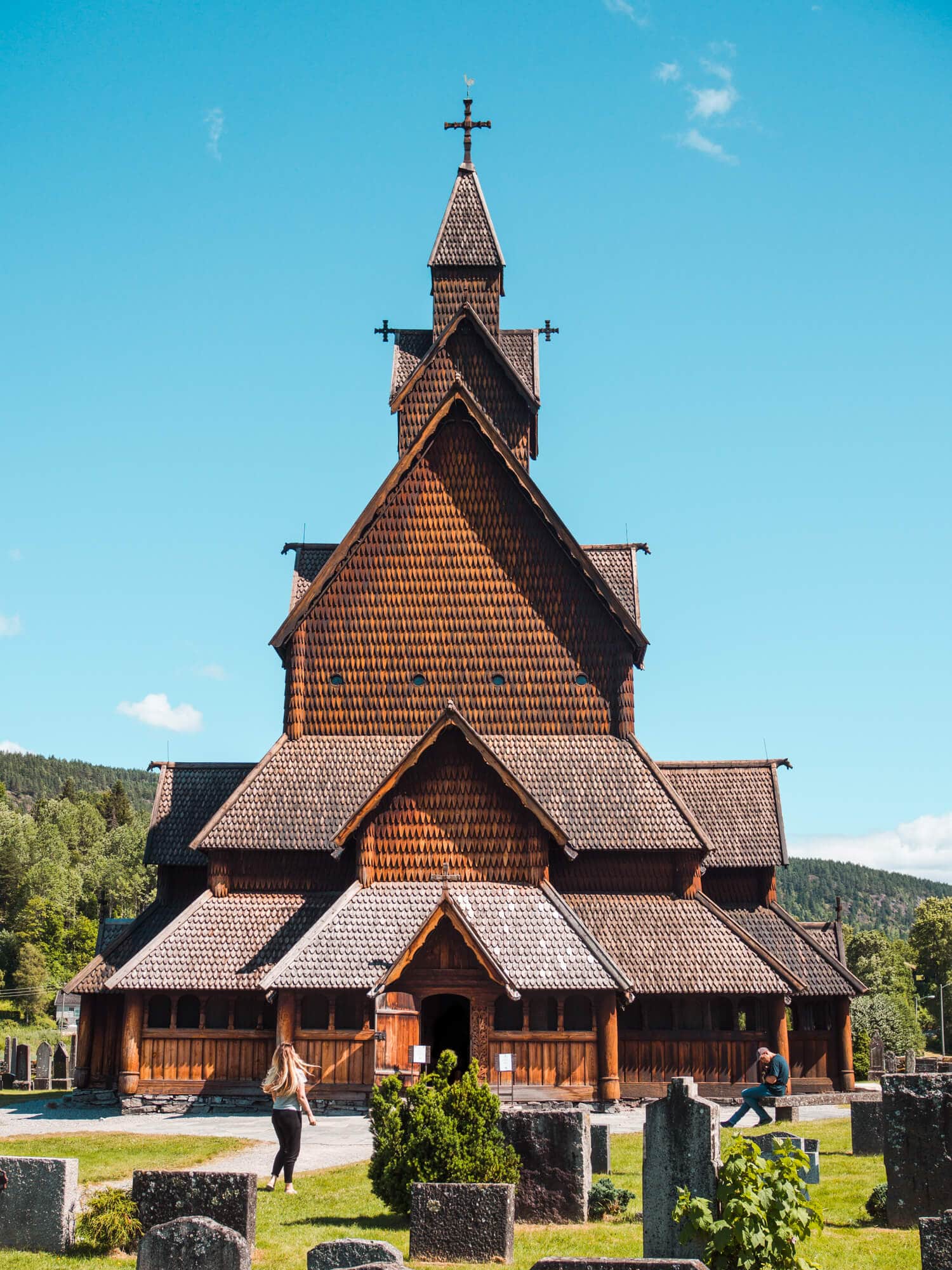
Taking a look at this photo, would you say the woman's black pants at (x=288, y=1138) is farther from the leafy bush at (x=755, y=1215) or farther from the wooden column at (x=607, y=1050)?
the wooden column at (x=607, y=1050)

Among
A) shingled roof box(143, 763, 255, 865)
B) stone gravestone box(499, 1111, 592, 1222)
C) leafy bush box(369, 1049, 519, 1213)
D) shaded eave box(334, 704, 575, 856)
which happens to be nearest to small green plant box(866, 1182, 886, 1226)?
stone gravestone box(499, 1111, 592, 1222)

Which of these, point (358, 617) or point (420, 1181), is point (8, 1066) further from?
point (420, 1181)

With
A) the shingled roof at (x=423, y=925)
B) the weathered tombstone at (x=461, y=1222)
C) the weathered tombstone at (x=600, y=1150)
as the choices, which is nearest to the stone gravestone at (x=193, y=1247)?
the weathered tombstone at (x=461, y=1222)

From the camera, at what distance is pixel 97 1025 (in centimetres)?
2608

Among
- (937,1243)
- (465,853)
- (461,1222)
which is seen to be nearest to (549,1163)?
(461,1222)

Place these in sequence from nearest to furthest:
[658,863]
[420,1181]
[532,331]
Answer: [420,1181], [658,863], [532,331]

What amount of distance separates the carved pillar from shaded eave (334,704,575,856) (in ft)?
9.25

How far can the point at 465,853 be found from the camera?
968 inches

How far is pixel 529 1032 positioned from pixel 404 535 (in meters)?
11.1

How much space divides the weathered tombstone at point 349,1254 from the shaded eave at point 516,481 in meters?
19.2

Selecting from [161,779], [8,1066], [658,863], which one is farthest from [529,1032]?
[8,1066]

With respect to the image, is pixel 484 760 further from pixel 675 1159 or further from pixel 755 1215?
pixel 755 1215

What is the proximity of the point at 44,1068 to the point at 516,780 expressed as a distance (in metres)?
17.3

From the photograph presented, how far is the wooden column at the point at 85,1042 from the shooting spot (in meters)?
25.8
